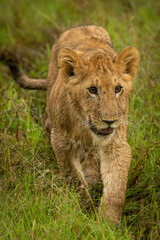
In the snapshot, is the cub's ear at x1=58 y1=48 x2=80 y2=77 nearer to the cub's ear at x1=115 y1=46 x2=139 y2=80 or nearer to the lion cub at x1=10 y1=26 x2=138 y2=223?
the lion cub at x1=10 y1=26 x2=138 y2=223

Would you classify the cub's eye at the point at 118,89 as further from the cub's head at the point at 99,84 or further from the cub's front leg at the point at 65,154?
the cub's front leg at the point at 65,154

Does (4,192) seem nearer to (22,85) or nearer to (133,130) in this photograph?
(133,130)

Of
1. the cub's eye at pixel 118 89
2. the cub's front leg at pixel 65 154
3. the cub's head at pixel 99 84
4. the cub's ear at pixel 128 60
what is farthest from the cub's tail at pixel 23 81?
the cub's eye at pixel 118 89

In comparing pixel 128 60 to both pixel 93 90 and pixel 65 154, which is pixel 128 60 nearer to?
pixel 93 90

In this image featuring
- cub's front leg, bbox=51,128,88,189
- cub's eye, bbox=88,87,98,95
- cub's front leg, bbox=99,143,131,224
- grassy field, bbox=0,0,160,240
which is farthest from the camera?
cub's front leg, bbox=51,128,88,189

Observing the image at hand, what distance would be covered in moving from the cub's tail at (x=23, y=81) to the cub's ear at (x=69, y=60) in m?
1.45

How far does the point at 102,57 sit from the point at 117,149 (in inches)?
32.6

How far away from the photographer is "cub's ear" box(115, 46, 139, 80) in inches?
153

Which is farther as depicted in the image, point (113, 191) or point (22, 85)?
point (22, 85)

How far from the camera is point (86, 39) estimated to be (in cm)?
455

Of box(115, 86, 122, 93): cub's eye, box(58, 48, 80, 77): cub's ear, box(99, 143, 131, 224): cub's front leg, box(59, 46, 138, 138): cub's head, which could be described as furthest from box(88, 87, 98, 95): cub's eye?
box(99, 143, 131, 224): cub's front leg

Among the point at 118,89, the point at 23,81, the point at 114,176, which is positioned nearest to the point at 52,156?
the point at 114,176

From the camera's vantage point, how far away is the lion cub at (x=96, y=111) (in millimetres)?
3562

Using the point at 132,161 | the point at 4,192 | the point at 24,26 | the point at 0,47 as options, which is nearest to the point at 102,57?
the point at 132,161
